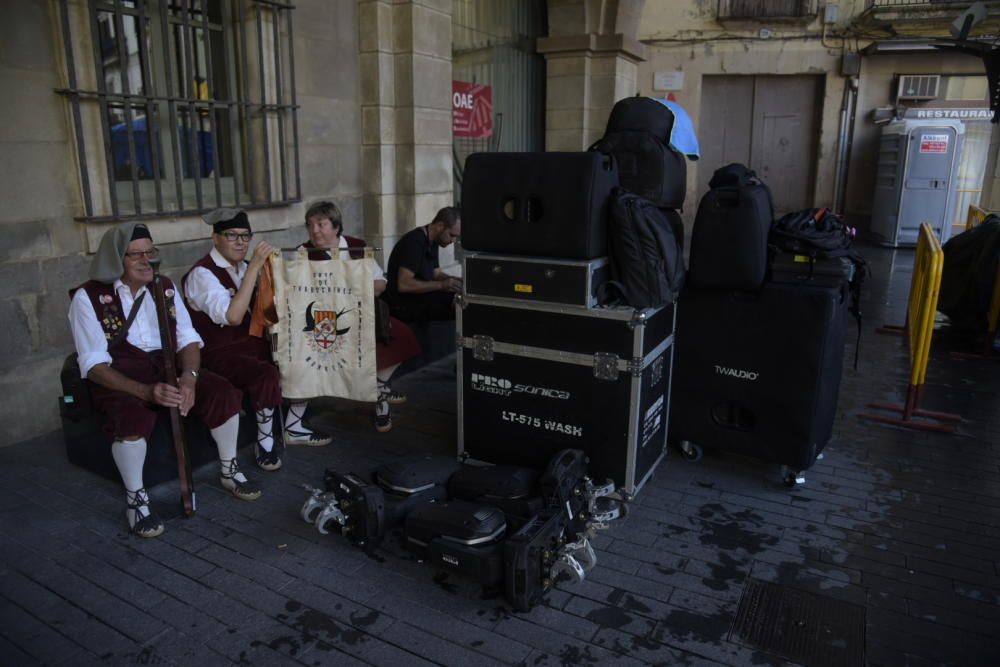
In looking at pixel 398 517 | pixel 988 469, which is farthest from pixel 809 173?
pixel 398 517

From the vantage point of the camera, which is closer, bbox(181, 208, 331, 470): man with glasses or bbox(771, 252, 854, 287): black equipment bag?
bbox(771, 252, 854, 287): black equipment bag

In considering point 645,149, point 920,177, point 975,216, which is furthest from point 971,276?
point 920,177

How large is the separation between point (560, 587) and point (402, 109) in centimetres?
482

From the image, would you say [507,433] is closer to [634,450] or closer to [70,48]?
[634,450]

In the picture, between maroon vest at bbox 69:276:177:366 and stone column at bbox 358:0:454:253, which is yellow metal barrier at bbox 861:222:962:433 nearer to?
stone column at bbox 358:0:454:253

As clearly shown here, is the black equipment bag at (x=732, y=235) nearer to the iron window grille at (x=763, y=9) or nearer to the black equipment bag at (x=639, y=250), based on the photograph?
the black equipment bag at (x=639, y=250)

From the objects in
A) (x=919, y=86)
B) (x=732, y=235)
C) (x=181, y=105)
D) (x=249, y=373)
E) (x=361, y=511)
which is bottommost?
(x=361, y=511)

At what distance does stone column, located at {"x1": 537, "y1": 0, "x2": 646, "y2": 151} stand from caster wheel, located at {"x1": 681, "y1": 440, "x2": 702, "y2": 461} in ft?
22.1

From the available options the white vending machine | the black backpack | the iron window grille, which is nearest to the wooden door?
the iron window grille

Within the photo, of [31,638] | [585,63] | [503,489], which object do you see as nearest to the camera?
[31,638]

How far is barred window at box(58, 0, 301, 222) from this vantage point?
4602 millimetres

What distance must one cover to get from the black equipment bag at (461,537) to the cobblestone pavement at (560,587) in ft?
0.54

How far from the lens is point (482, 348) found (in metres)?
3.93

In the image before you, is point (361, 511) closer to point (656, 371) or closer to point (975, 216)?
point (656, 371)
